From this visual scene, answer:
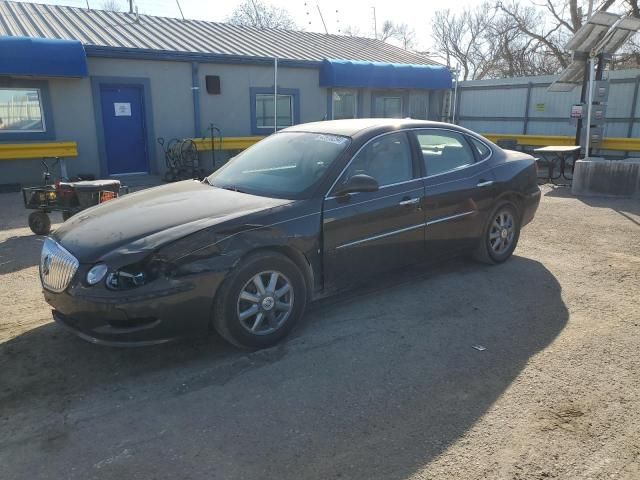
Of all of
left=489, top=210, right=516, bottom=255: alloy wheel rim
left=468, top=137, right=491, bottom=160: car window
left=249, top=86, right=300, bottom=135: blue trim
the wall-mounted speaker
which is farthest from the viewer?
left=249, top=86, right=300, bottom=135: blue trim

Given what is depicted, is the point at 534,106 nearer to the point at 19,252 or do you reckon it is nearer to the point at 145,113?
the point at 145,113

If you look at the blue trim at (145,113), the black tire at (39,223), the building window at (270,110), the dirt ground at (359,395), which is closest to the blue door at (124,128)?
the blue trim at (145,113)

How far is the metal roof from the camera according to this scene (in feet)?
39.6

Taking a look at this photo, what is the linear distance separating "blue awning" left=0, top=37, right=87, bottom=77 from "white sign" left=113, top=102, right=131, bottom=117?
1346 mm

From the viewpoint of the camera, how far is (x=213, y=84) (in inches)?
527

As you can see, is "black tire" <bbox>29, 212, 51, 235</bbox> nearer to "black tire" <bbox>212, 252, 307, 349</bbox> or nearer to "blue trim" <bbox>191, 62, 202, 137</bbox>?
"black tire" <bbox>212, 252, 307, 349</bbox>

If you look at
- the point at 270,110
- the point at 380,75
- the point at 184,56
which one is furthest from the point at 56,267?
the point at 380,75

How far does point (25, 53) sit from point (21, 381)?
943cm

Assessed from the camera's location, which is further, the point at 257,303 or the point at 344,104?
the point at 344,104

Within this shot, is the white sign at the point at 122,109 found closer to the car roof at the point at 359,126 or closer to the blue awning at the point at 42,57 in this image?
the blue awning at the point at 42,57

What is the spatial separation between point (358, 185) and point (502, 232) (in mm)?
2310

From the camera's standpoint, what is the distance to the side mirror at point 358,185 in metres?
4.04

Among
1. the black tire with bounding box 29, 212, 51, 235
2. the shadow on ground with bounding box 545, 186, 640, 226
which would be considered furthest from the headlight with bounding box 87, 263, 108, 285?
the shadow on ground with bounding box 545, 186, 640, 226

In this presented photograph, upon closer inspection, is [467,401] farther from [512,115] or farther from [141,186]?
[512,115]
